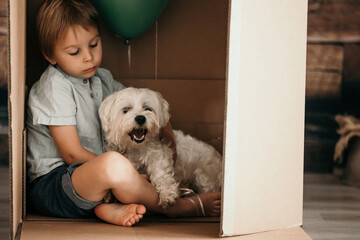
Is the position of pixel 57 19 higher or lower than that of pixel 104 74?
higher

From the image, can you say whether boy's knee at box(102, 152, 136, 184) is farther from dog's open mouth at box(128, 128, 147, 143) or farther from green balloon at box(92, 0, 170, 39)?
green balloon at box(92, 0, 170, 39)

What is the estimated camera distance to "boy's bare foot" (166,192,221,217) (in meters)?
1.32

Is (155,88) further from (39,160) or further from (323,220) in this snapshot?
(323,220)

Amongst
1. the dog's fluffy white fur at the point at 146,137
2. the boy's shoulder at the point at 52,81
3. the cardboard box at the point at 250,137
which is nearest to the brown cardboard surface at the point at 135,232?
the cardboard box at the point at 250,137

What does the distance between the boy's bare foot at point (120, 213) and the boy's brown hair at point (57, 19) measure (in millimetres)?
481

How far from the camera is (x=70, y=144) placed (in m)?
1.34

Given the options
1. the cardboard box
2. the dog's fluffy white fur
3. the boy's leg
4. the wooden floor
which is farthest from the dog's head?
the wooden floor

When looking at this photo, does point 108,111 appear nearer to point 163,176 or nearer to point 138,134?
point 138,134

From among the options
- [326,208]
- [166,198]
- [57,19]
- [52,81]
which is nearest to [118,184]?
[166,198]

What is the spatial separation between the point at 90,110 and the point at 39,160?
21 centimetres

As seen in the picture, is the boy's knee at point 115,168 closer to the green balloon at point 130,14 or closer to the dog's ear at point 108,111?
the dog's ear at point 108,111

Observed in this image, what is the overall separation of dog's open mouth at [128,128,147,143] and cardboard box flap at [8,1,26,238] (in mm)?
290

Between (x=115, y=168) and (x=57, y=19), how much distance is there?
476 mm

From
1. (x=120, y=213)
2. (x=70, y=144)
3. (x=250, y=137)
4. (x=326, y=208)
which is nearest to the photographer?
(x=250, y=137)
